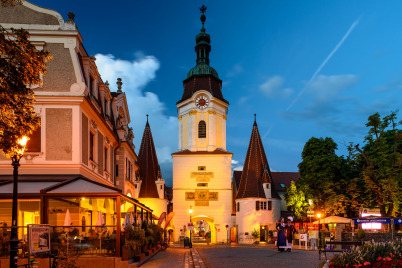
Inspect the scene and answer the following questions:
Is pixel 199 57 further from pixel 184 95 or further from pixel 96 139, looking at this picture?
pixel 96 139

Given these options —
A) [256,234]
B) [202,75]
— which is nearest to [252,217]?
[256,234]

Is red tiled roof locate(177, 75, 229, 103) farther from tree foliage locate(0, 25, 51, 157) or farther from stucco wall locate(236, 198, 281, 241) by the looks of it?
tree foliage locate(0, 25, 51, 157)

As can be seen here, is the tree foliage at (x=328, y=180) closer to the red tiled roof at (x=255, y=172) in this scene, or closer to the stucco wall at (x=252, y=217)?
the stucco wall at (x=252, y=217)

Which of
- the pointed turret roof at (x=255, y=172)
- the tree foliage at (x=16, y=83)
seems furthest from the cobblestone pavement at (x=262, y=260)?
the pointed turret roof at (x=255, y=172)

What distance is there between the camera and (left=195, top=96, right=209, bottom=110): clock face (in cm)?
6216

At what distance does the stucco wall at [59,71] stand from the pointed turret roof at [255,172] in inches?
1697

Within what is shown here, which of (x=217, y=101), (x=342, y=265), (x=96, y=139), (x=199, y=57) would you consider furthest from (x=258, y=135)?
(x=342, y=265)

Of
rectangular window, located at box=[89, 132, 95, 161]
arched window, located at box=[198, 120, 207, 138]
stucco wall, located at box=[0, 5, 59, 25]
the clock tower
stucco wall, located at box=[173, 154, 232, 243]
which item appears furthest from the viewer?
arched window, located at box=[198, 120, 207, 138]

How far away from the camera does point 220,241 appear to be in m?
58.5

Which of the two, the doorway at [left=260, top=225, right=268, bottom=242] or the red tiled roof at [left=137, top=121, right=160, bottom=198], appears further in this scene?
the red tiled roof at [left=137, top=121, right=160, bottom=198]

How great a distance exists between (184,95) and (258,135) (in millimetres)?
12056

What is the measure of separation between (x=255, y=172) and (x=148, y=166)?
1504 cm

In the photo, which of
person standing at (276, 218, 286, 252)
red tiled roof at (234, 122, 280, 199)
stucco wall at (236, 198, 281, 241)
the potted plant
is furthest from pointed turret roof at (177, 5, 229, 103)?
person standing at (276, 218, 286, 252)

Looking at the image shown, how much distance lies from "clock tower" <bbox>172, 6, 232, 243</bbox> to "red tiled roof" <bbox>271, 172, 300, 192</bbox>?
21482mm
